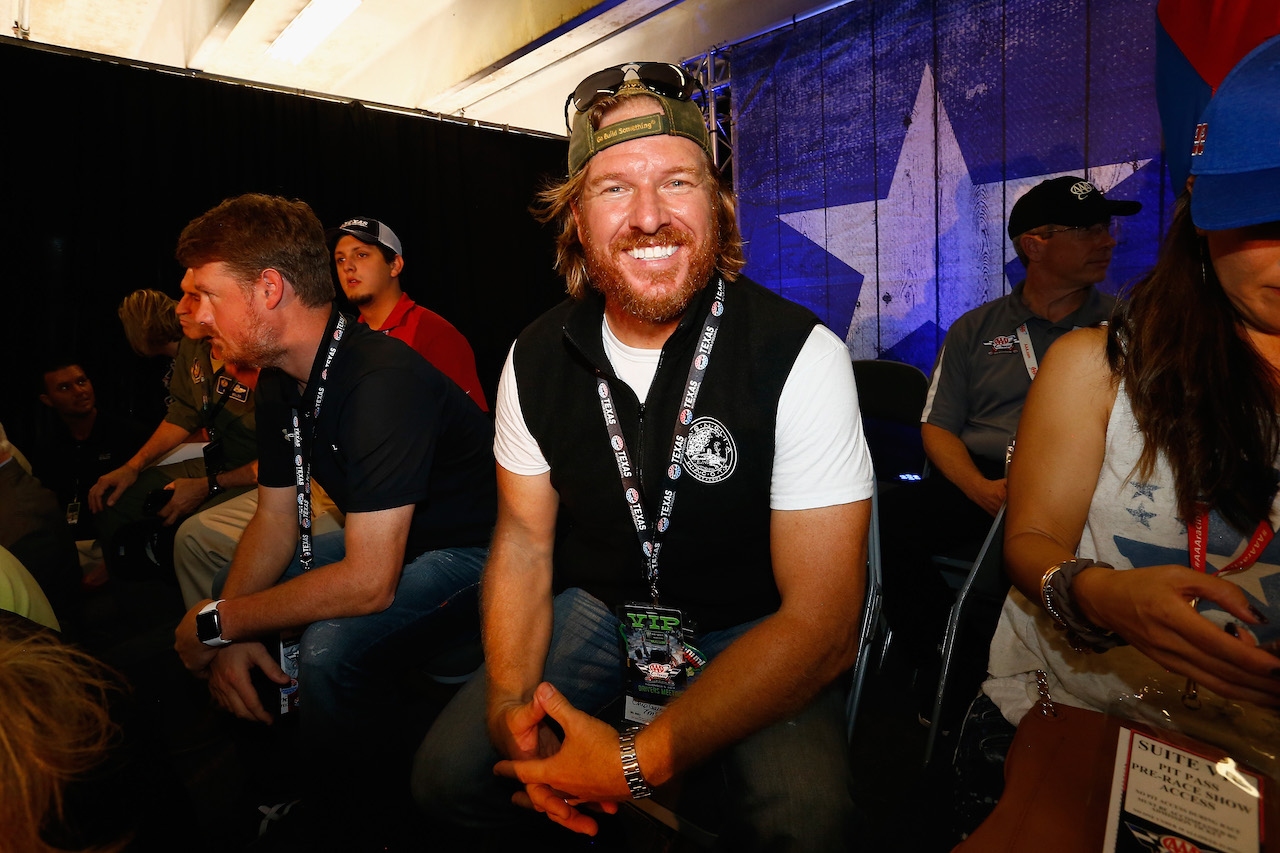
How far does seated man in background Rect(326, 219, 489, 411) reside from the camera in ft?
13.2

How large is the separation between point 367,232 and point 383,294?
0.41m

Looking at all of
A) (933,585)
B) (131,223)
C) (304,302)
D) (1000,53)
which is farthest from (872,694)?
(131,223)

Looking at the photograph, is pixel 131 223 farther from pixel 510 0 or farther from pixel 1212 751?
pixel 1212 751

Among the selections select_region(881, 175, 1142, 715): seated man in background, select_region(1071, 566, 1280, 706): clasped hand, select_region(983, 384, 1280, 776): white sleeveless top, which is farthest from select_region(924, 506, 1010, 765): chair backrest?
select_region(1071, 566, 1280, 706): clasped hand

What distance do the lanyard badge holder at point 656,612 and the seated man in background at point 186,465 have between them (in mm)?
2502

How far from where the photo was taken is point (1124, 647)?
109cm

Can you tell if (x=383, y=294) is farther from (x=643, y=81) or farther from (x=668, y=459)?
(x=668, y=459)

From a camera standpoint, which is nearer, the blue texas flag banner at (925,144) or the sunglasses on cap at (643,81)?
the sunglasses on cap at (643,81)

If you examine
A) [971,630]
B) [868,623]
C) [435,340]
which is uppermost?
[435,340]

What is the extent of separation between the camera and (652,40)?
19.5 ft

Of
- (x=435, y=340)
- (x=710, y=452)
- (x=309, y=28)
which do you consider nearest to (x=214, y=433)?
(x=435, y=340)

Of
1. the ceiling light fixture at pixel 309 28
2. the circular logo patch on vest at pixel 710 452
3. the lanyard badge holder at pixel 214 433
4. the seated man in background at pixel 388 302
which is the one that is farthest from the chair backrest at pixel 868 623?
the ceiling light fixture at pixel 309 28

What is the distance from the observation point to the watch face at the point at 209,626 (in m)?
1.81

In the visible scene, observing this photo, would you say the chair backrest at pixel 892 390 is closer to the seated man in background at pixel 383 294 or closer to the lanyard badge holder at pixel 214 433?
the seated man in background at pixel 383 294
